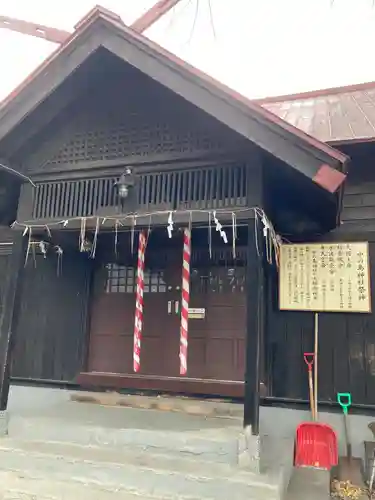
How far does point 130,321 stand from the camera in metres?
6.57

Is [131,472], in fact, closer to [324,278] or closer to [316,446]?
[316,446]

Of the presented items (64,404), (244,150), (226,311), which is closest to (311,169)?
(244,150)

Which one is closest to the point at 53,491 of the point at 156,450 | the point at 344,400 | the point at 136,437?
the point at 136,437

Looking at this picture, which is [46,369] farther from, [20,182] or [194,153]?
[194,153]

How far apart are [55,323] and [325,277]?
4.18 metres

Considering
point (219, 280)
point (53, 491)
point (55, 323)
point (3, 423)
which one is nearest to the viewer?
point (53, 491)

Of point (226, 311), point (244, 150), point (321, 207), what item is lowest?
point (226, 311)

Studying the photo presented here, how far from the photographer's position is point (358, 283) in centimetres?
546

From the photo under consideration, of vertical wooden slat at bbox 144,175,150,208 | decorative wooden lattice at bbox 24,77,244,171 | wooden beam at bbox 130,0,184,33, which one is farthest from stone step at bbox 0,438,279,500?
wooden beam at bbox 130,0,184,33

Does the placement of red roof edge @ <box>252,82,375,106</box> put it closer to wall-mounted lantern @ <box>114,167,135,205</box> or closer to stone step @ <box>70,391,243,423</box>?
wall-mounted lantern @ <box>114,167,135,205</box>

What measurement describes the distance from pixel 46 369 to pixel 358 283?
189 inches

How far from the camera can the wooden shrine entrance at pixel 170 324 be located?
6.03 meters

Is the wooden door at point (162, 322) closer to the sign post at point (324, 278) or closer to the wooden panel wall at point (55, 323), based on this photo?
the wooden panel wall at point (55, 323)

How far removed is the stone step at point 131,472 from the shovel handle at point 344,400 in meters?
2.00
